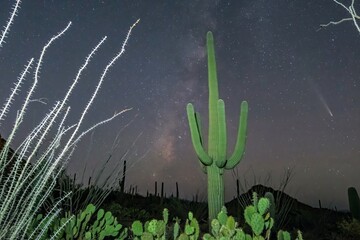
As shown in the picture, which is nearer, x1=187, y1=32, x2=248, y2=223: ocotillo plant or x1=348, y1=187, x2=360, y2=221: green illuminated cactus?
x1=187, y1=32, x2=248, y2=223: ocotillo plant

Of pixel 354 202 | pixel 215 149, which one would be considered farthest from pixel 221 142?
pixel 354 202

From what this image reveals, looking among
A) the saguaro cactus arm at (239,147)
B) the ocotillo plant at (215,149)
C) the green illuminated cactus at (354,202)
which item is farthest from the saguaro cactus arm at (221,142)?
the green illuminated cactus at (354,202)

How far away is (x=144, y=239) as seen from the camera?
1.81 m

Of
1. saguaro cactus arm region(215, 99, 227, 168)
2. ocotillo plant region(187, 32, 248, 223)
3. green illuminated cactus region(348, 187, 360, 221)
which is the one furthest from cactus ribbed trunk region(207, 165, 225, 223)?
green illuminated cactus region(348, 187, 360, 221)

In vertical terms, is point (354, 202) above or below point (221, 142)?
below

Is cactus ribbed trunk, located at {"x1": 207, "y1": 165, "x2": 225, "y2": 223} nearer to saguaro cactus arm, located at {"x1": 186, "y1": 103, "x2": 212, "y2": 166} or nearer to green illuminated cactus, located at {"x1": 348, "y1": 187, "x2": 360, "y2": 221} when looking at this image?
saguaro cactus arm, located at {"x1": 186, "y1": 103, "x2": 212, "y2": 166}

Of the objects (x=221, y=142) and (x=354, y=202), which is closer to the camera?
(x=221, y=142)

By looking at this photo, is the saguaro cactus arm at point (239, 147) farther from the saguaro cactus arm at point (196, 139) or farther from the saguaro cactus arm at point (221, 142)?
the saguaro cactus arm at point (196, 139)

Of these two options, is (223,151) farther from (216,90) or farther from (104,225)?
(104,225)

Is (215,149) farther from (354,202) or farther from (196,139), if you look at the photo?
(354,202)

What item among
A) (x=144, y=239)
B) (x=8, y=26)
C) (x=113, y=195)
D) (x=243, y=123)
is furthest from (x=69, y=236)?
(x=113, y=195)

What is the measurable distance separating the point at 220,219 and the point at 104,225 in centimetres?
118

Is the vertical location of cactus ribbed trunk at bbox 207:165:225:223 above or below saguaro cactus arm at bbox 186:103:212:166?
below

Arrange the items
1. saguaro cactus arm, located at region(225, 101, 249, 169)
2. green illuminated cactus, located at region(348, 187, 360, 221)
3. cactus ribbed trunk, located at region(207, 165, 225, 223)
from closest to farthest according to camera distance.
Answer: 1. cactus ribbed trunk, located at region(207, 165, 225, 223)
2. saguaro cactus arm, located at region(225, 101, 249, 169)
3. green illuminated cactus, located at region(348, 187, 360, 221)
